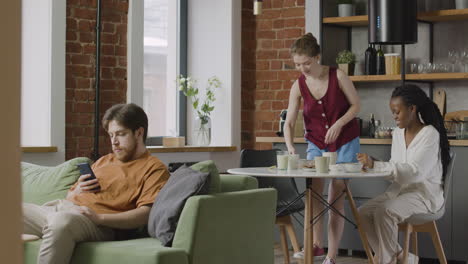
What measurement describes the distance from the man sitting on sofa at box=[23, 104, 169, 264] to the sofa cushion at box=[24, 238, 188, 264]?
2.4 inches

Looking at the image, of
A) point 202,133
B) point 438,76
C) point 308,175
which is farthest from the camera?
point 202,133

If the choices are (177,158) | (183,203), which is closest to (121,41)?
(177,158)

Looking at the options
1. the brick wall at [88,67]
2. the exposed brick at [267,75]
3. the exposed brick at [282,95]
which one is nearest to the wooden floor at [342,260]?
the brick wall at [88,67]

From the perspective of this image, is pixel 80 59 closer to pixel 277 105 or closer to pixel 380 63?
pixel 277 105

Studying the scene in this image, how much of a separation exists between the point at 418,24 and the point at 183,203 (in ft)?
11.0

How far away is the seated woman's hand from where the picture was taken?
379 cm

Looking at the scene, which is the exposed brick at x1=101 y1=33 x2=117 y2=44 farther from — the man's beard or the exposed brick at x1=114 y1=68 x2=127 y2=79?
the man's beard

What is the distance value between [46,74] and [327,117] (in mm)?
2061

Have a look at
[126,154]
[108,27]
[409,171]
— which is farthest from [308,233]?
[108,27]

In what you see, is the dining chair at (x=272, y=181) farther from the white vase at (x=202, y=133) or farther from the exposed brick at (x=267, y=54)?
the exposed brick at (x=267, y=54)

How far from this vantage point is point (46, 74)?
5.07m

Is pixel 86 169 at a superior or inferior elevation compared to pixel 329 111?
inferior

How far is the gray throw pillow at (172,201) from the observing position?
2777 mm

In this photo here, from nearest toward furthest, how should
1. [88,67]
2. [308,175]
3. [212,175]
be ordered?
1. [212,175]
2. [308,175]
3. [88,67]
